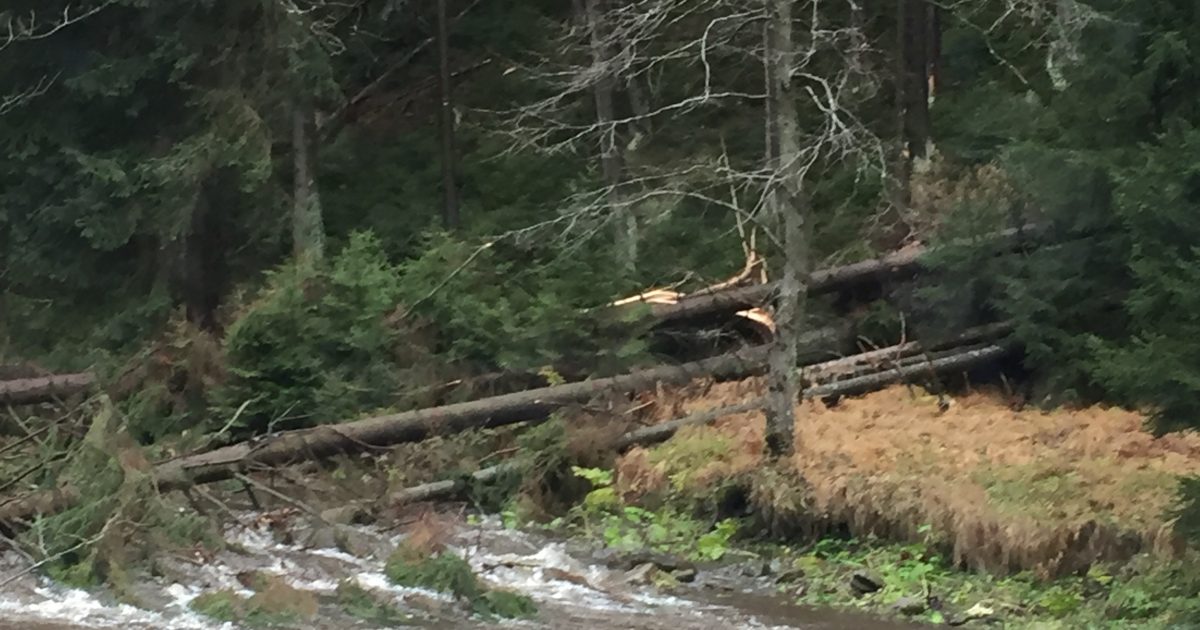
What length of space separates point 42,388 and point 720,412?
7159mm

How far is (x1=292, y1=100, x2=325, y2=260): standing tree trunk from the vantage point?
17.8 m

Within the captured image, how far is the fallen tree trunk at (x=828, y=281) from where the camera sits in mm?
14477

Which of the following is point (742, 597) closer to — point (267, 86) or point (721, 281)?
point (721, 281)

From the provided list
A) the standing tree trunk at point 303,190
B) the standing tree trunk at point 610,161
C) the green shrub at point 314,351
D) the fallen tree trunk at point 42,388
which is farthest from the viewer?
the standing tree trunk at point 303,190

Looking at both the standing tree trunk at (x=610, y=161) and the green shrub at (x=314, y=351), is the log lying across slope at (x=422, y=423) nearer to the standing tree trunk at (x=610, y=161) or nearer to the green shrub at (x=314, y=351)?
the green shrub at (x=314, y=351)

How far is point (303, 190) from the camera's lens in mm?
17797

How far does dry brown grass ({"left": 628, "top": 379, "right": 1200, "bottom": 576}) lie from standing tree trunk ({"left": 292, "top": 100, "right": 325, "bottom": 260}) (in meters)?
6.68

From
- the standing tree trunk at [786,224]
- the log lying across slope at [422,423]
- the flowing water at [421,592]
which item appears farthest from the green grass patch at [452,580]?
the standing tree trunk at [786,224]

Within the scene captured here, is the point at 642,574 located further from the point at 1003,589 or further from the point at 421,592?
the point at 1003,589

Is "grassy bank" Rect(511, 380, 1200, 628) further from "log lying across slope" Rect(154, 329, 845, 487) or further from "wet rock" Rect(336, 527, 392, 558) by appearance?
"wet rock" Rect(336, 527, 392, 558)

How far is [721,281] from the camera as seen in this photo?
16766 mm

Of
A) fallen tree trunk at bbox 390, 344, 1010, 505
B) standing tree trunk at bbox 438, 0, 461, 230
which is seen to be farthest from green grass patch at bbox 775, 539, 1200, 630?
standing tree trunk at bbox 438, 0, 461, 230

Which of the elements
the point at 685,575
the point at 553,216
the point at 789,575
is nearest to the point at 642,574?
the point at 685,575

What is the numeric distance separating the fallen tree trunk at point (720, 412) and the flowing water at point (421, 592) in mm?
1126
